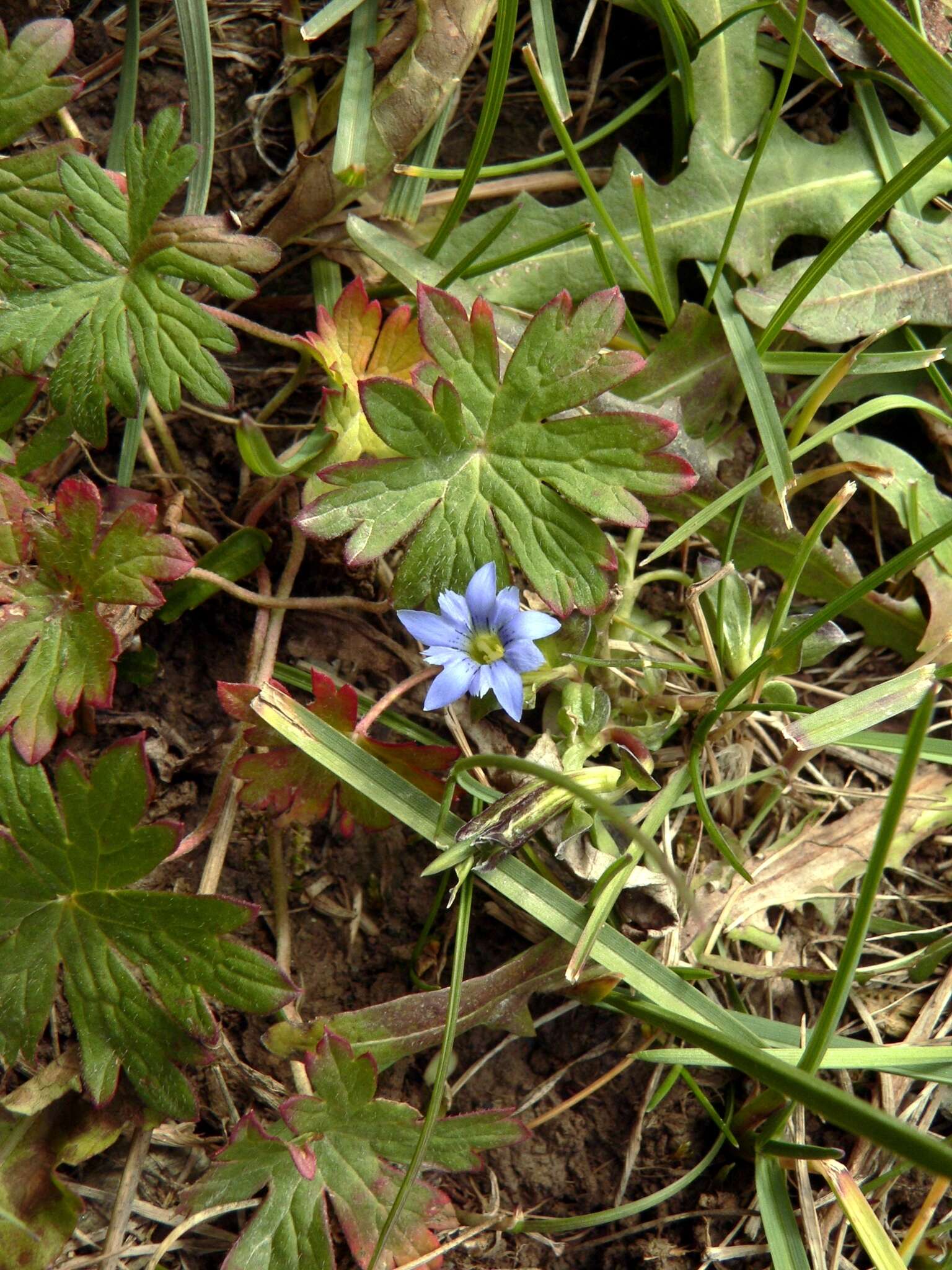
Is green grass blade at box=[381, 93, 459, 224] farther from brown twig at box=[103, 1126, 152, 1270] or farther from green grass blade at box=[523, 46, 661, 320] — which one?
brown twig at box=[103, 1126, 152, 1270]

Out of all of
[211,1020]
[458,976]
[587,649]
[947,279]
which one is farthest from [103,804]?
[947,279]

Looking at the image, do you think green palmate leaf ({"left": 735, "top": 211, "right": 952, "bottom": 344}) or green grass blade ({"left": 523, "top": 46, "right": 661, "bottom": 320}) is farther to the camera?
green palmate leaf ({"left": 735, "top": 211, "right": 952, "bottom": 344})

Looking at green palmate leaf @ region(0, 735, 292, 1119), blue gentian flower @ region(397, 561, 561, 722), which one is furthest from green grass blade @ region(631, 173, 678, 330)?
green palmate leaf @ region(0, 735, 292, 1119)

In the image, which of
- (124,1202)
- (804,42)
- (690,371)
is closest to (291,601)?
(690,371)

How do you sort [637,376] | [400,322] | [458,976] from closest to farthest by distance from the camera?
1. [458,976]
2. [400,322]
3. [637,376]

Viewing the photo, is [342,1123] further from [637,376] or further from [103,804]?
[637,376]

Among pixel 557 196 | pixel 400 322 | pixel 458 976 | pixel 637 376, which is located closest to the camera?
pixel 458 976
